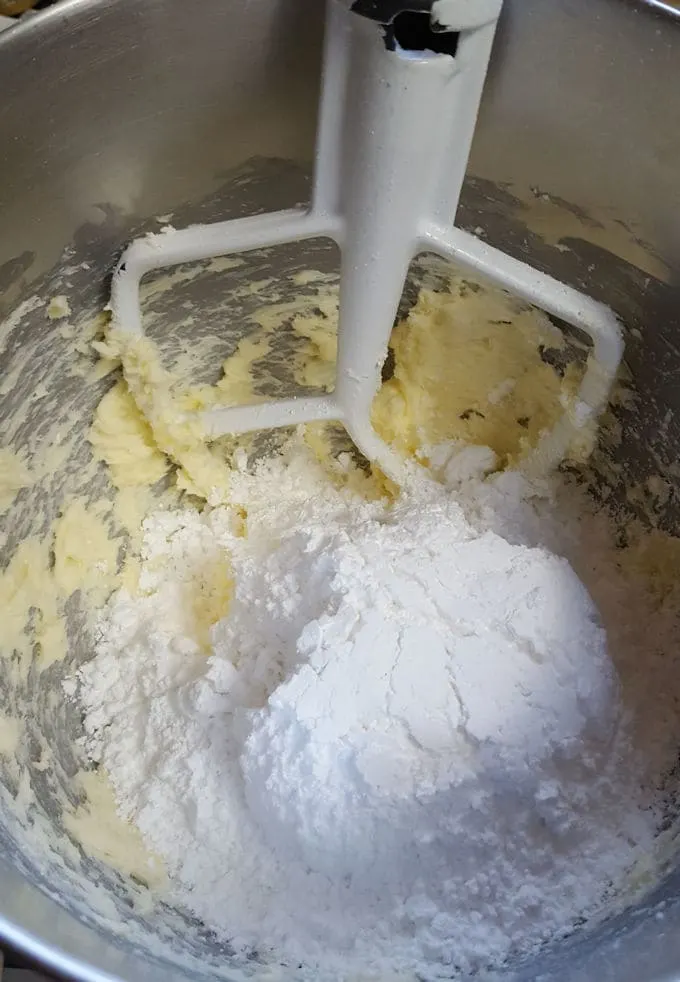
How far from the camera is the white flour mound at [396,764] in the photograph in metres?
0.81

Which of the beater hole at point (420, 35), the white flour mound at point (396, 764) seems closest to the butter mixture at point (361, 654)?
the white flour mound at point (396, 764)

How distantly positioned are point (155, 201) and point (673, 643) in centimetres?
71

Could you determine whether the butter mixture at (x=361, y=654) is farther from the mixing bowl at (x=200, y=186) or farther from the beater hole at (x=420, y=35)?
the beater hole at (x=420, y=35)

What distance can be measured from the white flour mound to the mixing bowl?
0.07 meters

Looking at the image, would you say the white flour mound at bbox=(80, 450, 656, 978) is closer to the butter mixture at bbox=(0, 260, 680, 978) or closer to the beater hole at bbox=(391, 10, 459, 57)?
the butter mixture at bbox=(0, 260, 680, 978)

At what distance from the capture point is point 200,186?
2.88ft

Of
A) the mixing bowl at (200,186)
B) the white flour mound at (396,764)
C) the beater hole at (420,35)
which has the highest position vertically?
the beater hole at (420,35)

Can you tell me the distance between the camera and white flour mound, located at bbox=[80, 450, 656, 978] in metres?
0.81

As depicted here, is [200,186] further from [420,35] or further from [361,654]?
[361,654]

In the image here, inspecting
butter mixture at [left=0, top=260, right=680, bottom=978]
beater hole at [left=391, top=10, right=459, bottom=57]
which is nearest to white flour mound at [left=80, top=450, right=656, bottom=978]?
butter mixture at [left=0, top=260, right=680, bottom=978]

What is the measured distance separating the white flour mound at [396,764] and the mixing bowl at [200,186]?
0.07m

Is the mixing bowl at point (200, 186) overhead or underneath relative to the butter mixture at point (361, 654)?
A: overhead

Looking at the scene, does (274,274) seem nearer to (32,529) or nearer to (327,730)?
(32,529)

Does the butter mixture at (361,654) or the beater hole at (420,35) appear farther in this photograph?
the butter mixture at (361,654)
